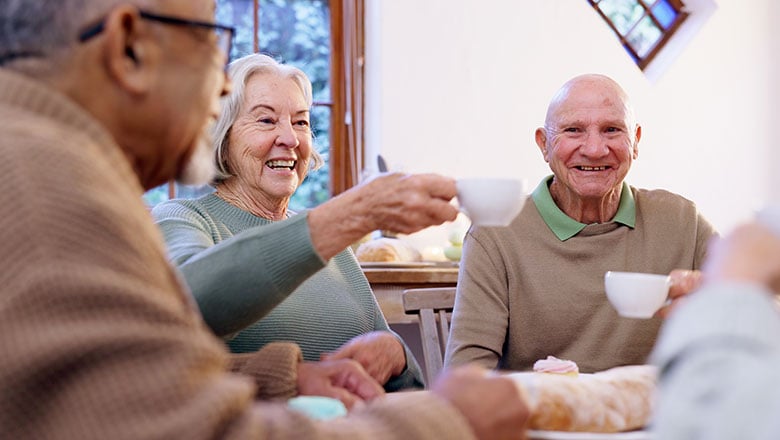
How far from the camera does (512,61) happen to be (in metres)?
4.17

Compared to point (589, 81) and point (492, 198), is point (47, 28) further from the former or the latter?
point (589, 81)

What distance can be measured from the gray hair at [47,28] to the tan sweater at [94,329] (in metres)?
0.11

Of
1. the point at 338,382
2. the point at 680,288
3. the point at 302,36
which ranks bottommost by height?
the point at 338,382

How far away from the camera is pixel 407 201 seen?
4.63 feet

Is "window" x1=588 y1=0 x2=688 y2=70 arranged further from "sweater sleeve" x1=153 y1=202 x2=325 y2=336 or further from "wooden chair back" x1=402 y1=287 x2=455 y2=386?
"sweater sleeve" x1=153 y1=202 x2=325 y2=336

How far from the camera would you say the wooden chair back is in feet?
7.00

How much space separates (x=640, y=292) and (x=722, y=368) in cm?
70

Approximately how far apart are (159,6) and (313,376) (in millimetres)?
637

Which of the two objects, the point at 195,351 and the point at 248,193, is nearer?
the point at 195,351

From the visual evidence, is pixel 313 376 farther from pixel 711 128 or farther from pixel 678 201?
pixel 711 128

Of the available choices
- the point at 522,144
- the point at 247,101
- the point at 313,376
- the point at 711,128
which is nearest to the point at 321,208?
the point at 313,376

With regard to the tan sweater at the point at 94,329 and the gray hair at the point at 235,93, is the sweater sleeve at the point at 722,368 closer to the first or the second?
the tan sweater at the point at 94,329

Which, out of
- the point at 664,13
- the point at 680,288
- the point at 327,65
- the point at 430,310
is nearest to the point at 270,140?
the point at 430,310

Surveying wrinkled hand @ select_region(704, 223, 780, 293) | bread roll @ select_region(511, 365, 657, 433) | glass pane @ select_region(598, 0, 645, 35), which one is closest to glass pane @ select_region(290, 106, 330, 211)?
glass pane @ select_region(598, 0, 645, 35)
